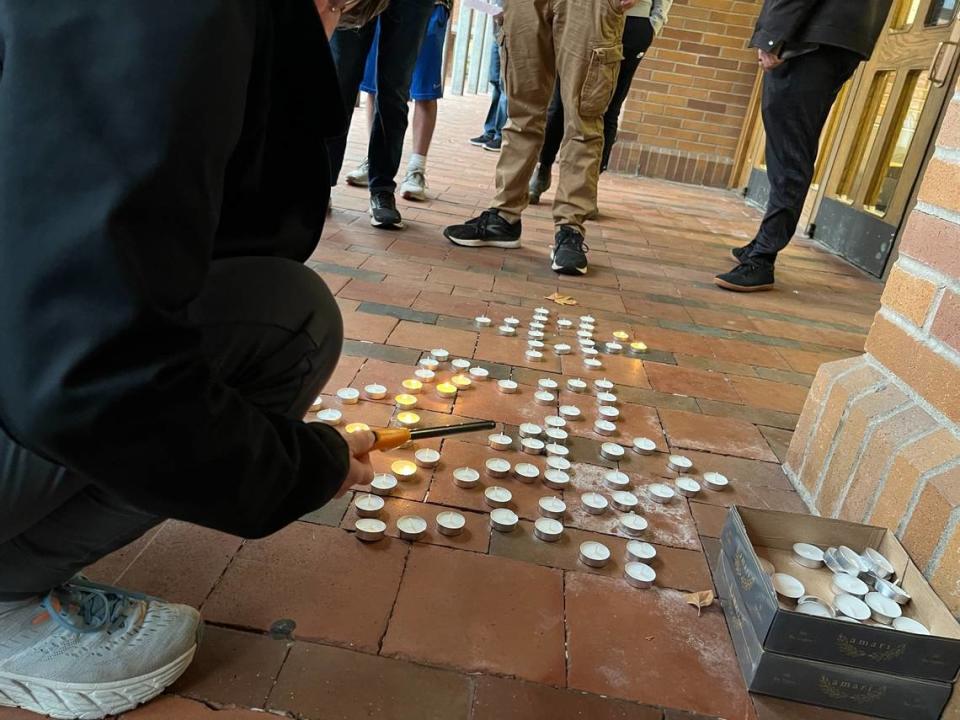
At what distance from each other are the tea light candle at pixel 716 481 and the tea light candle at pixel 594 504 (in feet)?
0.95

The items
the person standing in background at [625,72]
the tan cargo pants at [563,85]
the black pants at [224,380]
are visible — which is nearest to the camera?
the black pants at [224,380]

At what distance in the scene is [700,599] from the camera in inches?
49.9

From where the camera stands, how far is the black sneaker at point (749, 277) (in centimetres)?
337

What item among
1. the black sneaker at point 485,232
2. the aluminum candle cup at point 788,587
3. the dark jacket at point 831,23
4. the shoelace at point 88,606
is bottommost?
the shoelace at point 88,606

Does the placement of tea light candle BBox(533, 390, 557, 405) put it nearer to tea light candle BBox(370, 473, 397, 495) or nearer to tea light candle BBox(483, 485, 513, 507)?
tea light candle BBox(483, 485, 513, 507)

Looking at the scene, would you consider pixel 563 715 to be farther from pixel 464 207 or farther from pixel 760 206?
pixel 760 206

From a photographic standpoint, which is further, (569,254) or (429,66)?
(429,66)

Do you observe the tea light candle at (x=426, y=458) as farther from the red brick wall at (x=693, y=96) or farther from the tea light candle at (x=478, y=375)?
the red brick wall at (x=693, y=96)

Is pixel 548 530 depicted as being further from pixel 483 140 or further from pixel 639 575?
pixel 483 140

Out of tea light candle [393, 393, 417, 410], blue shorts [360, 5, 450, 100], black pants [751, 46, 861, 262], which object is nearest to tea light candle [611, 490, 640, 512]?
tea light candle [393, 393, 417, 410]

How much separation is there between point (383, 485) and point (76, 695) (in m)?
0.65

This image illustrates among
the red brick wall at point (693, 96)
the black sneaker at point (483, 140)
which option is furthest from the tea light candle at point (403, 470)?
the black sneaker at point (483, 140)

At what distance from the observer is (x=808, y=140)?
309cm

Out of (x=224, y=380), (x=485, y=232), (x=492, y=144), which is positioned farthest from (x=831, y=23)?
(x=492, y=144)
